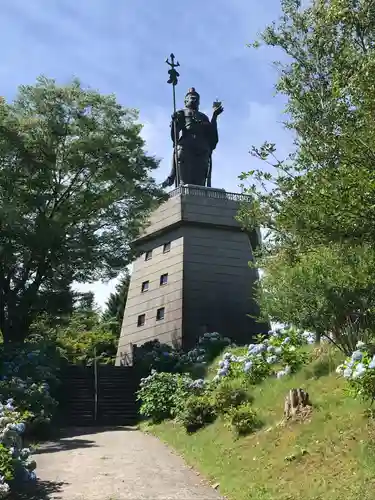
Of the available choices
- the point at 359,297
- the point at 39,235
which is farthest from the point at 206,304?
the point at 359,297

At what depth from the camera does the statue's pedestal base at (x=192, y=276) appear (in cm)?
2466

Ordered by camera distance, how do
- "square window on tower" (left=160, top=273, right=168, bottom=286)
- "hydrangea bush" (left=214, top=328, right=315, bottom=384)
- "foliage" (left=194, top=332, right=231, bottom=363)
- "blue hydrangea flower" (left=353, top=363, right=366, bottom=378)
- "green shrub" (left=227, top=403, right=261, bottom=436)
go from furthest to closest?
"square window on tower" (left=160, top=273, right=168, bottom=286)
"foliage" (left=194, top=332, right=231, bottom=363)
"hydrangea bush" (left=214, top=328, right=315, bottom=384)
"green shrub" (left=227, top=403, right=261, bottom=436)
"blue hydrangea flower" (left=353, top=363, right=366, bottom=378)

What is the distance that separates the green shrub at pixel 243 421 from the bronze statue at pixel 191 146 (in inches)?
754

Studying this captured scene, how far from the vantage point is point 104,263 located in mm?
22516

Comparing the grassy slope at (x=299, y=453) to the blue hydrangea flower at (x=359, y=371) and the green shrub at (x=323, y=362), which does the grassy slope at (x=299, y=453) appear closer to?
the green shrub at (x=323, y=362)

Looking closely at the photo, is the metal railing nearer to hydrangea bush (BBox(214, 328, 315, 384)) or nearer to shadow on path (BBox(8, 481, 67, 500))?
hydrangea bush (BBox(214, 328, 315, 384))

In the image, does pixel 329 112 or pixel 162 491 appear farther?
pixel 329 112

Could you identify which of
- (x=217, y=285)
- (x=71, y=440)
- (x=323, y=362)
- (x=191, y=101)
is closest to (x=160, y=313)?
(x=217, y=285)

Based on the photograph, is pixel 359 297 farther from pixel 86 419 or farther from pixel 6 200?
pixel 6 200

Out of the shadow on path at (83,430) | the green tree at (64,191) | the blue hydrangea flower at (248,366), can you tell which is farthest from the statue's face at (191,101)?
the blue hydrangea flower at (248,366)

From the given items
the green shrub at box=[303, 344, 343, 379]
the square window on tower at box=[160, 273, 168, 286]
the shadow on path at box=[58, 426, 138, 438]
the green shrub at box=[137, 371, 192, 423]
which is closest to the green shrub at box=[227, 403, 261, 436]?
the green shrub at box=[303, 344, 343, 379]

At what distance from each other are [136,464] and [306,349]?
5416mm

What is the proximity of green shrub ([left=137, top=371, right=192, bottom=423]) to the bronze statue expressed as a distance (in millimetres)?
14079

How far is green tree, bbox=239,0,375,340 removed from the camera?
735 cm
